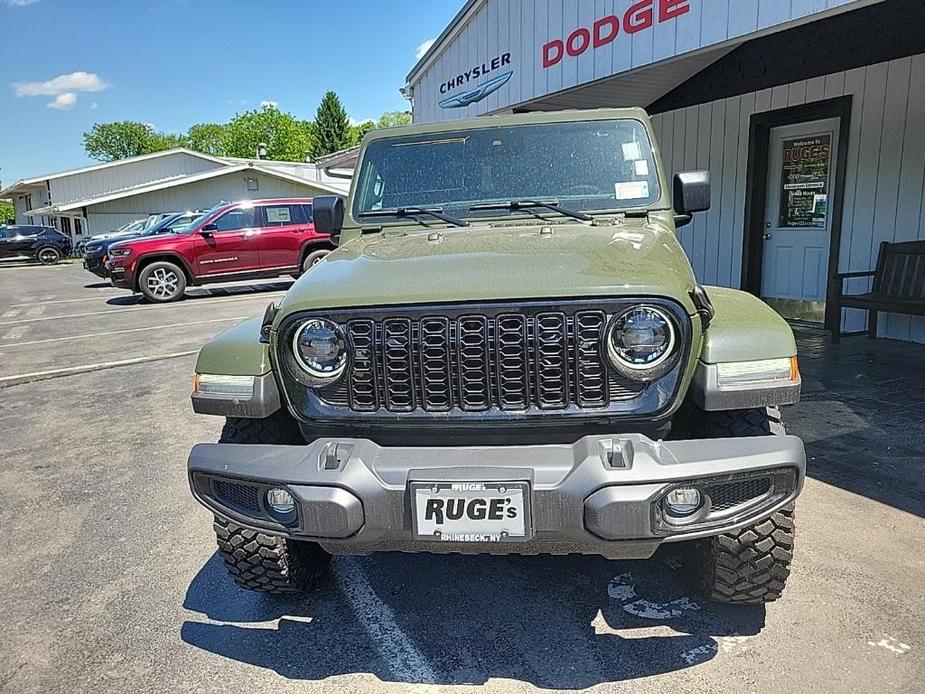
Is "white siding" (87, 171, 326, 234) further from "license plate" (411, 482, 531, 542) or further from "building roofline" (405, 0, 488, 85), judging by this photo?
"license plate" (411, 482, 531, 542)

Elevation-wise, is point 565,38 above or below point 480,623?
above

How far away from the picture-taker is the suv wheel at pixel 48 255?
1074 inches

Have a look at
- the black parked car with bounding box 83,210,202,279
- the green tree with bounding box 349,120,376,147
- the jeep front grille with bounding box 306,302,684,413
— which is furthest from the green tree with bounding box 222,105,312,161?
the jeep front grille with bounding box 306,302,684,413

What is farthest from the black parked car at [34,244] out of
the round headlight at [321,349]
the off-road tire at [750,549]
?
the off-road tire at [750,549]

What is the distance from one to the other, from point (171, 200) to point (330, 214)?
31.1m

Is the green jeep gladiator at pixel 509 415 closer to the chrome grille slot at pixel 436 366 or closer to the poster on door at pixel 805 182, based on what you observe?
the chrome grille slot at pixel 436 366

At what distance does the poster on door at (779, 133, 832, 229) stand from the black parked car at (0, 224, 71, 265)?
27.5 metres

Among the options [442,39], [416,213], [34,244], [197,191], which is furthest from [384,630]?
[197,191]

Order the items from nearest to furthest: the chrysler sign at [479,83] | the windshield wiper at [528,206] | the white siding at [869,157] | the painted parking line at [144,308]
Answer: the windshield wiper at [528,206] < the white siding at [869,157] < the chrysler sign at [479,83] < the painted parking line at [144,308]

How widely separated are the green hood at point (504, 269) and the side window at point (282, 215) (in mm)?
11557

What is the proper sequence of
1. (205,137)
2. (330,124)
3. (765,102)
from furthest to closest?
1. (205,137)
2. (330,124)
3. (765,102)

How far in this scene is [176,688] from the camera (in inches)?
92.0

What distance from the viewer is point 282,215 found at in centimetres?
1401

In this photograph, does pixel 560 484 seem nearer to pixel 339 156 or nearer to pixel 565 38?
pixel 565 38
